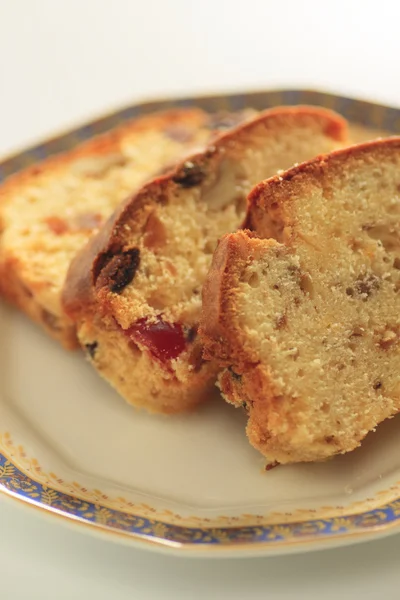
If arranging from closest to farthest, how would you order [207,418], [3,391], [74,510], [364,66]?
[74,510] < [207,418] < [3,391] < [364,66]

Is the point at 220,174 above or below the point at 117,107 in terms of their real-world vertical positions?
below

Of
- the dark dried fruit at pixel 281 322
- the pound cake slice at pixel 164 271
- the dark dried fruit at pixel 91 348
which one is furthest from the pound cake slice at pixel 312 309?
the dark dried fruit at pixel 91 348

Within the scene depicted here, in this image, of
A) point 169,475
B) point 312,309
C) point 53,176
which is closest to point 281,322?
point 312,309

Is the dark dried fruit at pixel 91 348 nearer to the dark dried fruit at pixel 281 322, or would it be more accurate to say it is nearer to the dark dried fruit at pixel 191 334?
the dark dried fruit at pixel 191 334

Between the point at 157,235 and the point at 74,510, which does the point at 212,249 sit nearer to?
the point at 157,235

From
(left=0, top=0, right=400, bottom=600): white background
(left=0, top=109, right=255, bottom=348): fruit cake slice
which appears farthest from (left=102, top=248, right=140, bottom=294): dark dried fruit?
(left=0, top=0, right=400, bottom=600): white background

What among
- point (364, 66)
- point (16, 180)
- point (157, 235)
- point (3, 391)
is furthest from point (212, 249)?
point (364, 66)

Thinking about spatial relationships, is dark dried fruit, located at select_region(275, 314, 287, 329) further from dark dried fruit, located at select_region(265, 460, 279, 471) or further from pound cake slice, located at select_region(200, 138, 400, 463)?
dark dried fruit, located at select_region(265, 460, 279, 471)
